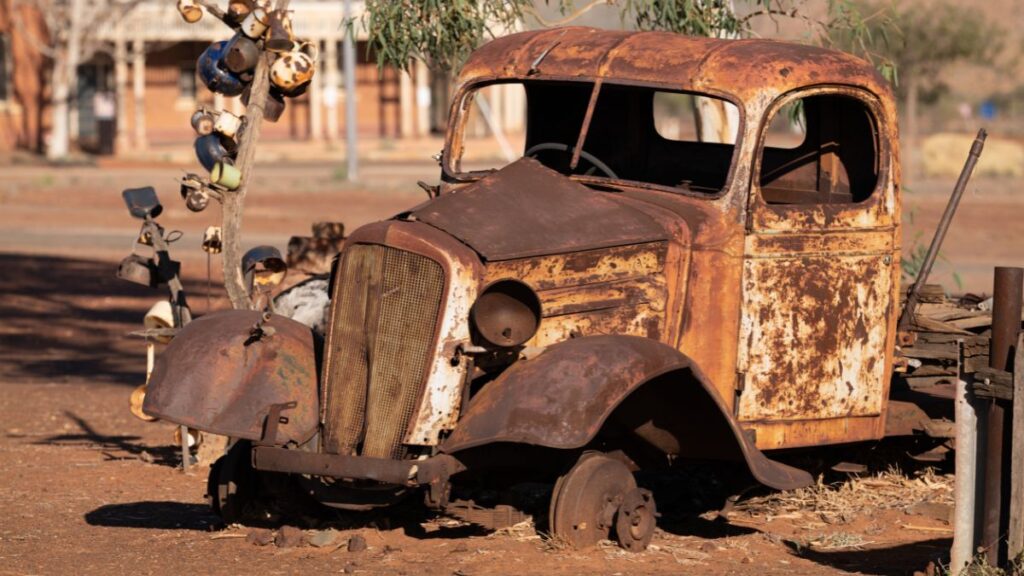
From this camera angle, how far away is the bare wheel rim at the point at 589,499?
660 centimetres

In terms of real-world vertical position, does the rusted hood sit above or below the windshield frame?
below

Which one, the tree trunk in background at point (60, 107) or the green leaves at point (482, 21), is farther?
the tree trunk in background at point (60, 107)

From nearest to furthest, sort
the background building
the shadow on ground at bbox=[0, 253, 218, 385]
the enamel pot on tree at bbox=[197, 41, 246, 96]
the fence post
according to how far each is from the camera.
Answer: the fence post, the enamel pot on tree at bbox=[197, 41, 246, 96], the shadow on ground at bbox=[0, 253, 218, 385], the background building

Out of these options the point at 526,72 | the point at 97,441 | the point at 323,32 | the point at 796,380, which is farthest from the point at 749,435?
the point at 323,32

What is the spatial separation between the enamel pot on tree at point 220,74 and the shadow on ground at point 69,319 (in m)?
5.35

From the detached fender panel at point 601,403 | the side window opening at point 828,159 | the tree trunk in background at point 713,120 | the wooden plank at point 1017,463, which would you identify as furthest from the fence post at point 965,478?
the tree trunk in background at point 713,120

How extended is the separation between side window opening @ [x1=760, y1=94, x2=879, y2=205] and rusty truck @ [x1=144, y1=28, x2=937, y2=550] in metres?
0.01

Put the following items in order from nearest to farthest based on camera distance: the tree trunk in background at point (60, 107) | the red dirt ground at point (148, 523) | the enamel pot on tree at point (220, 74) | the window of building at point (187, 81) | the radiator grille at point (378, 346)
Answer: the radiator grille at point (378, 346) < the red dirt ground at point (148, 523) < the enamel pot on tree at point (220, 74) < the tree trunk in background at point (60, 107) < the window of building at point (187, 81)

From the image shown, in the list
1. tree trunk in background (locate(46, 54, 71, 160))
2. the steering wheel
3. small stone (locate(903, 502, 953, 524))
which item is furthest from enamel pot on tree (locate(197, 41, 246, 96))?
tree trunk in background (locate(46, 54, 71, 160))

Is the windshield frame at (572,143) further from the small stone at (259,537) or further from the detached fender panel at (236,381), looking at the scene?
the small stone at (259,537)

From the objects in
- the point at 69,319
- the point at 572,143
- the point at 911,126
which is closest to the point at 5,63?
the point at 911,126

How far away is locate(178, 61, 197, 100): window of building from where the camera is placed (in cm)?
5097

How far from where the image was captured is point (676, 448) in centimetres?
697

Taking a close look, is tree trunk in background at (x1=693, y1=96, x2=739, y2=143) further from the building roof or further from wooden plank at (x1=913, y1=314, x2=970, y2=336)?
the building roof
